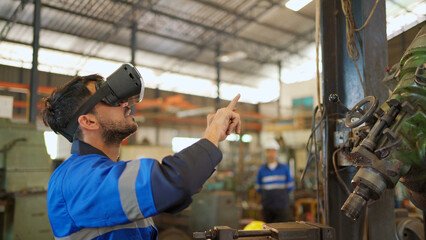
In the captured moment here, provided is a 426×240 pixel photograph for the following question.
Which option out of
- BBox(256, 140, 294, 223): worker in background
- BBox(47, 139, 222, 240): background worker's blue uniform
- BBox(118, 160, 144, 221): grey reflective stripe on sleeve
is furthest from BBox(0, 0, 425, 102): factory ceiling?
BBox(118, 160, 144, 221): grey reflective stripe on sleeve

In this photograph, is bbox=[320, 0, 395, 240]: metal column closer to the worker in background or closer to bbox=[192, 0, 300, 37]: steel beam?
the worker in background

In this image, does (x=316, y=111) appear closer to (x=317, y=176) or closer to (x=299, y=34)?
(x=317, y=176)

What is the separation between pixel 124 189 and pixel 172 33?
34.3ft

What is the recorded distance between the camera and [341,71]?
4.83 feet

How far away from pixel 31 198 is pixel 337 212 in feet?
9.72

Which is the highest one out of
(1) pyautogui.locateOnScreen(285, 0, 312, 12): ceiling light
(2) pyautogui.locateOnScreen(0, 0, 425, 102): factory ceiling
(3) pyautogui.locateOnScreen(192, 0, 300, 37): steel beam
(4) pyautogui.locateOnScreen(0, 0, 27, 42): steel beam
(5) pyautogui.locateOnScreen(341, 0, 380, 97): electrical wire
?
(3) pyautogui.locateOnScreen(192, 0, 300, 37): steel beam

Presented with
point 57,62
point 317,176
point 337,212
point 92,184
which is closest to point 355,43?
point 317,176

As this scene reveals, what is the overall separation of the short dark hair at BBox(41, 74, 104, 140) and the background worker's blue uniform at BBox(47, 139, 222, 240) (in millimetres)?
216

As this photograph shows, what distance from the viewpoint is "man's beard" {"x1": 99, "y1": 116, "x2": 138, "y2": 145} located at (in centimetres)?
105

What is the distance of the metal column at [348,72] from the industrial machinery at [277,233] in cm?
40

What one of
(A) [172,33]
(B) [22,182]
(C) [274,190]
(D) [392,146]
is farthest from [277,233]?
(A) [172,33]

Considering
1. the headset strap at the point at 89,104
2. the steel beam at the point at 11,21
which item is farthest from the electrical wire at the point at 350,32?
the steel beam at the point at 11,21

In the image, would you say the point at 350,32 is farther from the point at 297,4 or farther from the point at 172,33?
the point at 172,33

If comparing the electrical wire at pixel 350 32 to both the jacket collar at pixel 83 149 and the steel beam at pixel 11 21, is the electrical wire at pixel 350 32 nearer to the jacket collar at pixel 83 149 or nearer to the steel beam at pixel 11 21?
the jacket collar at pixel 83 149
